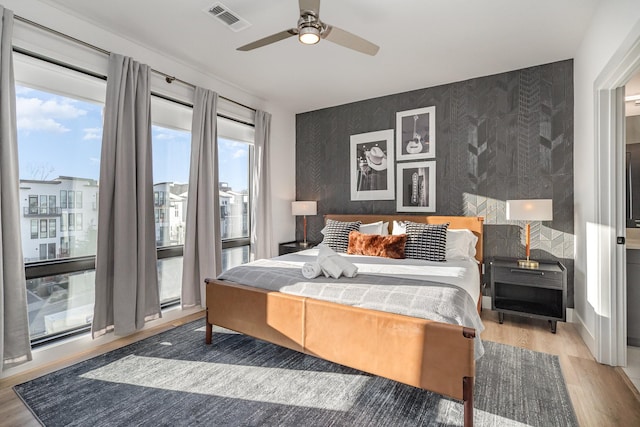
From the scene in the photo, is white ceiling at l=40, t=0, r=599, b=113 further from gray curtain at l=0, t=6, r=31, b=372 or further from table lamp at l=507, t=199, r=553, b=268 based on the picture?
table lamp at l=507, t=199, r=553, b=268

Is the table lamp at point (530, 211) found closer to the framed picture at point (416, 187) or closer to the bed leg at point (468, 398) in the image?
the framed picture at point (416, 187)

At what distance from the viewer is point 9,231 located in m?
2.17

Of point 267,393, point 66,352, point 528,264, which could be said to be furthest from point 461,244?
point 66,352

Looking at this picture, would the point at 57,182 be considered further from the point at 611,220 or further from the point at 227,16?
the point at 611,220

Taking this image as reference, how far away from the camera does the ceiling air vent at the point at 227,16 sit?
2453 millimetres

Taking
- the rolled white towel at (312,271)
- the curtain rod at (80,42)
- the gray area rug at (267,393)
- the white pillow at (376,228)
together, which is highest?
the curtain rod at (80,42)

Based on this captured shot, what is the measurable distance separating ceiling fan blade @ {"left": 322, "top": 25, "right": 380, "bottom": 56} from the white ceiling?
1.04ft

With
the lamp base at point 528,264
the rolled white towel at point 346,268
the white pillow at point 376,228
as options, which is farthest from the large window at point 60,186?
the lamp base at point 528,264

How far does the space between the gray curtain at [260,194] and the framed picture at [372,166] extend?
1.23 meters

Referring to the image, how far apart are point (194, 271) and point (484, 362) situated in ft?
9.37

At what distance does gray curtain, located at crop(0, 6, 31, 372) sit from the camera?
213 centimetres

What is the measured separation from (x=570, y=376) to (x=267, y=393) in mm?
2085

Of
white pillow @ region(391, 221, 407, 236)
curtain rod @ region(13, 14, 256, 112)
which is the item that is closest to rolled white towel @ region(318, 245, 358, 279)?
white pillow @ region(391, 221, 407, 236)

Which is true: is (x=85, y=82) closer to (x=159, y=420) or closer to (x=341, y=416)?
(x=159, y=420)
